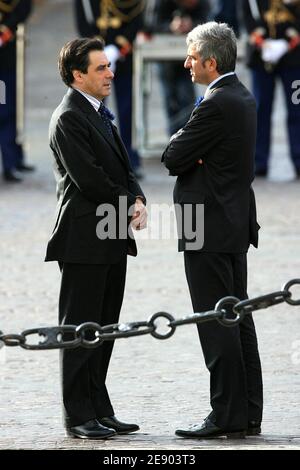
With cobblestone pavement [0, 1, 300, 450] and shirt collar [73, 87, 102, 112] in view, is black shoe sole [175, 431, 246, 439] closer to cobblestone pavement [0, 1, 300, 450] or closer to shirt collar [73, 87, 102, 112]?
cobblestone pavement [0, 1, 300, 450]

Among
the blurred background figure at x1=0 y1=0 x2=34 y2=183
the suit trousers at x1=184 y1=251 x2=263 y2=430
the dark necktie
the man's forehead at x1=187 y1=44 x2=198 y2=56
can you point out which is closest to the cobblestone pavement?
the suit trousers at x1=184 y1=251 x2=263 y2=430

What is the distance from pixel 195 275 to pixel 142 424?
785 millimetres

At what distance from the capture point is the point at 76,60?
628 centimetres

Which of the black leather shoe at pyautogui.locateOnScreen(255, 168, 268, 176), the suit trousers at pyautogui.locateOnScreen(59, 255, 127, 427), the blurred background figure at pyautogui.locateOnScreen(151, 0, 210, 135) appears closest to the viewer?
the suit trousers at pyautogui.locateOnScreen(59, 255, 127, 427)

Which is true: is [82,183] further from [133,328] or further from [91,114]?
[133,328]

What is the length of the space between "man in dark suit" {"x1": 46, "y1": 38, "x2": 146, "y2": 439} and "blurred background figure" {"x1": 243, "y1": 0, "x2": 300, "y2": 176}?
7.32 meters

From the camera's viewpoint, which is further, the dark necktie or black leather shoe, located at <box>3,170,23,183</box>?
black leather shoe, located at <box>3,170,23,183</box>

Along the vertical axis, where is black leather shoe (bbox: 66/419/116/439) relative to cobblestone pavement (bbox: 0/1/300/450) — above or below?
below

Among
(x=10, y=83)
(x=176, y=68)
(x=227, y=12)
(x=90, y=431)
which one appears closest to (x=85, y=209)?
(x=90, y=431)

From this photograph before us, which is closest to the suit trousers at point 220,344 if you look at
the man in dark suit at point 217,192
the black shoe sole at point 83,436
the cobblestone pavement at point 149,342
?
the man in dark suit at point 217,192

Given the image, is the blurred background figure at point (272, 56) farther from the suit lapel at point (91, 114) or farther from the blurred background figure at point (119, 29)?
the suit lapel at point (91, 114)

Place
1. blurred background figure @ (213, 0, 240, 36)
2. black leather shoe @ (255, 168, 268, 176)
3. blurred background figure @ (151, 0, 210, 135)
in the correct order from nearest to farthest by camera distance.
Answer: black leather shoe @ (255, 168, 268, 176), blurred background figure @ (151, 0, 210, 135), blurred background figure @ (213, 0, 240, 36)

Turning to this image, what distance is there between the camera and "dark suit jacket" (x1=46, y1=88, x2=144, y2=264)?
6195 millimetres

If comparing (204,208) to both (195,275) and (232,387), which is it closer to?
(195,275)
